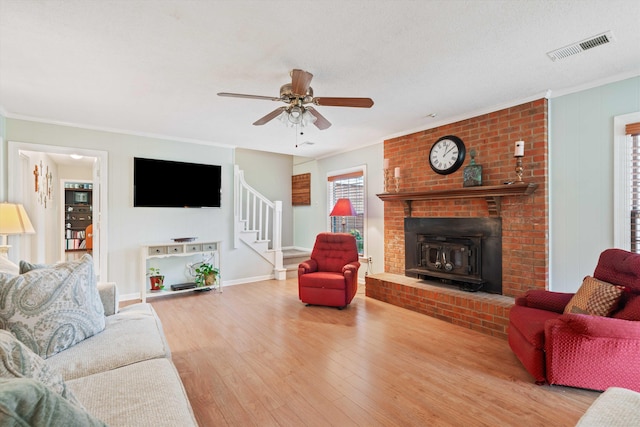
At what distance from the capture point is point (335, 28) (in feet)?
6.73

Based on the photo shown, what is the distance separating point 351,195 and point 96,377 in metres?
4.70

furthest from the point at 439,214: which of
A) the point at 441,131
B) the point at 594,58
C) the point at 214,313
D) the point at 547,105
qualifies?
the point at 214,313

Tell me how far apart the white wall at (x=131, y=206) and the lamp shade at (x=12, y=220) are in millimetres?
636

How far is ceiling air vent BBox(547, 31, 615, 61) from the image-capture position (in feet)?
7.15

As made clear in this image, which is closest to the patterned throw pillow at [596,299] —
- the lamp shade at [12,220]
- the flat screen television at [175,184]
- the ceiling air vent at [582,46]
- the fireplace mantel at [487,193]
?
the fireplace mantel at [487,193]

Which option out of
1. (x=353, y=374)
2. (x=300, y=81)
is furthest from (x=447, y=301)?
(x=300, y=81)

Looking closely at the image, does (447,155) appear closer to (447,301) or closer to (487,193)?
(487,193)

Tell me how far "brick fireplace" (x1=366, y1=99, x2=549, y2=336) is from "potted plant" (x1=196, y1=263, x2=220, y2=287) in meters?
2.54

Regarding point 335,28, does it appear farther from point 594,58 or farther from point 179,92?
point 594,58

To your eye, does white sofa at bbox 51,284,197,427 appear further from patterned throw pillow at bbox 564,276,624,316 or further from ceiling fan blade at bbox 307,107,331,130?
patterned throw pillow at bbox 564,276,624,316

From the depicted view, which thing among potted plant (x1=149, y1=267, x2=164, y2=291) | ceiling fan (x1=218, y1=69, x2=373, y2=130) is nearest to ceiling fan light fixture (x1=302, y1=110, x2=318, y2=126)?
ceiling fan (x1=218, y1=69, x2=373, y2=130)

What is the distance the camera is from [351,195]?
571 centimetres

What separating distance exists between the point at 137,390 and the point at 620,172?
3997mm

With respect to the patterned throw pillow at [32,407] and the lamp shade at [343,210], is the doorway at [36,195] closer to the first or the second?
the lamp shade at [343,210]
